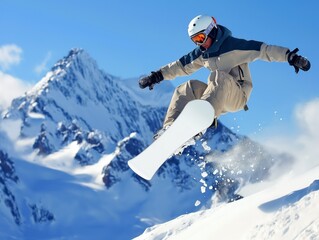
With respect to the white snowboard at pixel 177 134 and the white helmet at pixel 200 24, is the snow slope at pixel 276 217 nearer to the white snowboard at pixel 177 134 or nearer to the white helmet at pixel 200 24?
the white snowboard at pixel 177 134

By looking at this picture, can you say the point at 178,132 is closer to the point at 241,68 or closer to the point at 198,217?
the point at 241,68

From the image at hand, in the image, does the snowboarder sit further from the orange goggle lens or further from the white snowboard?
the white snowboard

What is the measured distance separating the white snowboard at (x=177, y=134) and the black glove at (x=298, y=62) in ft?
4.12

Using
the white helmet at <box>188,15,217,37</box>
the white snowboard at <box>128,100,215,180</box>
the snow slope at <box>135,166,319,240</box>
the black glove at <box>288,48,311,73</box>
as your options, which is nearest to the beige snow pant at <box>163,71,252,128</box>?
the white snowboard at <box>128,100,215,180</box>

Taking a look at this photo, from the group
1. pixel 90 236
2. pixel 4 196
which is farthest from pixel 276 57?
pixel 4 196

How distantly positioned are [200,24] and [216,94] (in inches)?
45.3

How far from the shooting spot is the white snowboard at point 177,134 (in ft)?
25.5

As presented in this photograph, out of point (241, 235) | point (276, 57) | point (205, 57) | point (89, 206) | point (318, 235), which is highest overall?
point (89, 206)

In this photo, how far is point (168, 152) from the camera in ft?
25.8

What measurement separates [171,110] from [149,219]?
188721mm

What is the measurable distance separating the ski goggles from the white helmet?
1 centimetres

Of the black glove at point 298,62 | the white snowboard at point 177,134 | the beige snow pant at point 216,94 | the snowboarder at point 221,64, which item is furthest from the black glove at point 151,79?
the black glove at point 298,62

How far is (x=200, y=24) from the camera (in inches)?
331

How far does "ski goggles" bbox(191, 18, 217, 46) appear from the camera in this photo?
845cm
